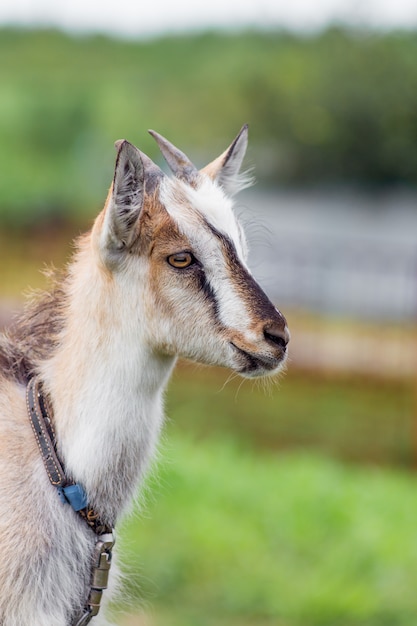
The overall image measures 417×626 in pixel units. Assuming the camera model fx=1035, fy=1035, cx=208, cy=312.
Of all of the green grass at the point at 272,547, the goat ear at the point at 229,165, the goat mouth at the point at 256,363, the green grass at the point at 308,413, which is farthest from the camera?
the green grass at the point at 308,413

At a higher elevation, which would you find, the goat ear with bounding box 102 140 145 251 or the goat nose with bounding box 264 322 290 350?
the goat ear with bounding box 102 140 145 251

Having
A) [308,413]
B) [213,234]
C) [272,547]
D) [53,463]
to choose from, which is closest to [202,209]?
[213,234]

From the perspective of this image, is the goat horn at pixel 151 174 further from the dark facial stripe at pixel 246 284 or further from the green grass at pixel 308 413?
the green grass at pixel 308 413

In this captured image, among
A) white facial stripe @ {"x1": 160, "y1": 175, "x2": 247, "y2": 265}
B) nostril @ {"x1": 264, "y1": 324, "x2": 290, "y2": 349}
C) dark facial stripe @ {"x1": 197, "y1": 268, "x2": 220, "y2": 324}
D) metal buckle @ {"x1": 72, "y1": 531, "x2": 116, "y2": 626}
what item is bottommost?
metal buckle @ {"x1": 72, "y1": 531, "x2": 116, "y2": 626}

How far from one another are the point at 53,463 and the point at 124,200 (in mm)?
995

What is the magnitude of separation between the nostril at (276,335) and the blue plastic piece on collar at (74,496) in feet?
2.93

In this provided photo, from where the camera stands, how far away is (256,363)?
368 centimetres

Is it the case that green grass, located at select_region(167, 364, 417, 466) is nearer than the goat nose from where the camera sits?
No

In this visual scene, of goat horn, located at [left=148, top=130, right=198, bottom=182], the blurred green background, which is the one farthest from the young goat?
the blurred green background

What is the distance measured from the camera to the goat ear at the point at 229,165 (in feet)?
14.0

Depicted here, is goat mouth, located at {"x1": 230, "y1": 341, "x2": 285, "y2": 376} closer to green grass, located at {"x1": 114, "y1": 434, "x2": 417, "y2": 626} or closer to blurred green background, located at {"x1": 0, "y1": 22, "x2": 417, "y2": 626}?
blurred green background, located at {"x1": 0, "y1": 22, "x2": 417, "y2": 626}

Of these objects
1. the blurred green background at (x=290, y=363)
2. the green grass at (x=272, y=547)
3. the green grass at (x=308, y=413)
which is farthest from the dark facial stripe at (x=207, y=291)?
the green grass at (x=308, y=413)

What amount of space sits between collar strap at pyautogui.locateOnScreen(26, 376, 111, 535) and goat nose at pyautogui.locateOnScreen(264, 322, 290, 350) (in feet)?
2.92

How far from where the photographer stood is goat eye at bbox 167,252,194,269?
3.70m
